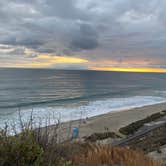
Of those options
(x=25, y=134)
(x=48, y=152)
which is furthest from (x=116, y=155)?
(x=25, y=134)

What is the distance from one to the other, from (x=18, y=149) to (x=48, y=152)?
22.5 inches

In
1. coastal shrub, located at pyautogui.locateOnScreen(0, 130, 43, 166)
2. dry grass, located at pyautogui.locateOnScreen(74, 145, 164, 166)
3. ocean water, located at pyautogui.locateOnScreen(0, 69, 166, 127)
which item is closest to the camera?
coastal shrub, located at pyautogui.locateOnScreen(0, 130, 43, 166)

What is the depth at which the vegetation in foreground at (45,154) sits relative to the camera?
284 cm

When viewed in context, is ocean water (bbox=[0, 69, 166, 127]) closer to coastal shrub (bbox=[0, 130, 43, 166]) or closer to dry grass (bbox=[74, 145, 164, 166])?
coastal shrub (bbox=[0, 130, 43, 166])

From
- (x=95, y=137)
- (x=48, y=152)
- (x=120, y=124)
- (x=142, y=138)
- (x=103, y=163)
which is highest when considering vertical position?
(x=48, y=152)

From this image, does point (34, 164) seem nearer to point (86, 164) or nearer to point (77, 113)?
point (86, 164)

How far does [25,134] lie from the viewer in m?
3.28

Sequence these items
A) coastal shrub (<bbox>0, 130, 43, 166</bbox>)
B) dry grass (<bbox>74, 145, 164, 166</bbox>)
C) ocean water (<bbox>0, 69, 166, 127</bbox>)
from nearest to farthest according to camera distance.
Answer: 1. coastal shrub (<bbox>0, 130, 43, 166</bbox>)
2. dry grass (<bbox>74, 145, 164, 166</bbox>)
3. ocean water (<bbox>0, 69, 166, 127</bbox>)

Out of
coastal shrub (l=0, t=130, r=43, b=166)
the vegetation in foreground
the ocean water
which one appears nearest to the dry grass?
the vegetation in foreground

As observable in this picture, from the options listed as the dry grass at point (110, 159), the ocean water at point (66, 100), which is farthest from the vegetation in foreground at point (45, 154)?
the ocean water at point (66, 100)

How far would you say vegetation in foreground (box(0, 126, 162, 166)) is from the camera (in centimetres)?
284

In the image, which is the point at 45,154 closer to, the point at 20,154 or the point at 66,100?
the point at 20,154

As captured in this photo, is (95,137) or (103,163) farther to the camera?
(95,137)

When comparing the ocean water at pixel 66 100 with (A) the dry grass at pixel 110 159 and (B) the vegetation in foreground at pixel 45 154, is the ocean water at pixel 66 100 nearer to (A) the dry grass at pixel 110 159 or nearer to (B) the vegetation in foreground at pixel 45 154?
(B) the vegetation in foreground at pixel 45 154
